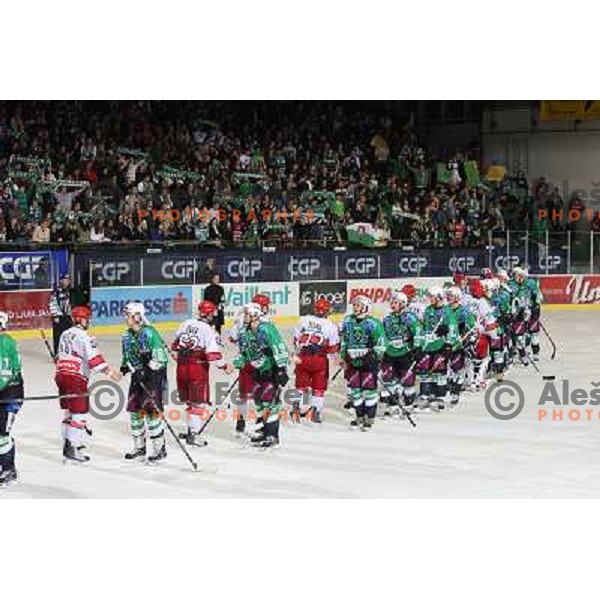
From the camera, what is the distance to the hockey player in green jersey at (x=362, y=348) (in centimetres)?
1364

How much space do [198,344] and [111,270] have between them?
10.8 meters

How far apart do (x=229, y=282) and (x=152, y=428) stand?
42.6 feet

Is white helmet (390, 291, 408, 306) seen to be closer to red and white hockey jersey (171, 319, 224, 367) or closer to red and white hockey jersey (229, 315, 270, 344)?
red and white hockey jersey (229, 315, 270, 344)

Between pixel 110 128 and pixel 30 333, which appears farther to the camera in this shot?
pixel 110 128

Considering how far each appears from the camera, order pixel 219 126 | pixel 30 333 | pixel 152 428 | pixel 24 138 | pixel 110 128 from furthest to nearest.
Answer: pixel 219 126, pixel 110 128, pixel 24 138, pixel 30 333, pixel 152 428

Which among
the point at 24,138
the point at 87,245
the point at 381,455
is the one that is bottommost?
the point at 381,455

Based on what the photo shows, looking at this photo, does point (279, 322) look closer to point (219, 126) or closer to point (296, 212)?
point (296, 212)

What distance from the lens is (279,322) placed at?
84.4 feet

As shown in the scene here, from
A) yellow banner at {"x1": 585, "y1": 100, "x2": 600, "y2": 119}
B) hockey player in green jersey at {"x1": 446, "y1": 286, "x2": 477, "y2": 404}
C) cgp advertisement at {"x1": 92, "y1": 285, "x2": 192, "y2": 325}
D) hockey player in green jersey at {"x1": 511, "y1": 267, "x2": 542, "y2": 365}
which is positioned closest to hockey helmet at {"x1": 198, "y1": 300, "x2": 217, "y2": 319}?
hockey player in green jersey at {"x1": 446, "y1": 286, "x2": 477, "y2": 404}

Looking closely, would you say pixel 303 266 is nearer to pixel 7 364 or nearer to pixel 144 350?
pixel 144 350

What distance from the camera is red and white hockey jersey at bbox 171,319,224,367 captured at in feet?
42.4

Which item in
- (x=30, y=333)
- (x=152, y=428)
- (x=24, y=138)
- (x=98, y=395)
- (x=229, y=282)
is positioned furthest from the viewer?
(x=24, y=138)

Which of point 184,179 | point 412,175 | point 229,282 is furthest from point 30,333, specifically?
point 412,175

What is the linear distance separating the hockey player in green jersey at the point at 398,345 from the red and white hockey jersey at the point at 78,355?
3.69m
